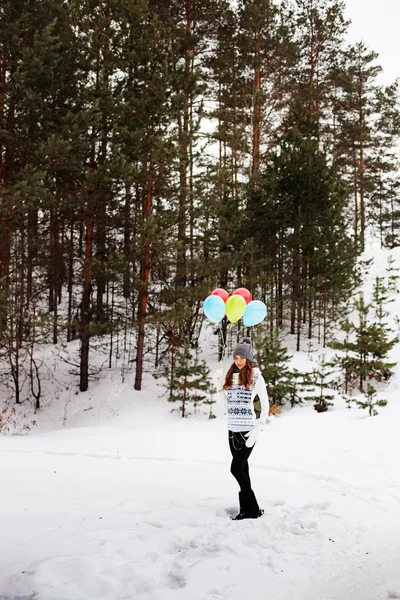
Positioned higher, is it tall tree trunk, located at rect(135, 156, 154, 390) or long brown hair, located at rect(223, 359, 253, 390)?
tall tree trunk, located at rect(135, 156, 154, 390)

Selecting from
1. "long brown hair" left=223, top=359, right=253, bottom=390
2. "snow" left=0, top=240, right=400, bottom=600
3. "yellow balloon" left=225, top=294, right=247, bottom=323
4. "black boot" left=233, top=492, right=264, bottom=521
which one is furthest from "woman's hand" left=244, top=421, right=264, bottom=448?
"yellow balloon" left=225, top=294, right=247, bottom=323

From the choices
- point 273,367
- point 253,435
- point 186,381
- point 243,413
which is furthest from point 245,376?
point 186,381

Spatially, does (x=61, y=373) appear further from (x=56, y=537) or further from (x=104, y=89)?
(x=56, y=537)

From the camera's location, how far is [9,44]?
39.1 feet

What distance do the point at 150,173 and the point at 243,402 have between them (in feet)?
34.6

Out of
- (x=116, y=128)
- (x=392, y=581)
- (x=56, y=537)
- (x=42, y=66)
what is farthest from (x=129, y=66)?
(x=392, y=581)

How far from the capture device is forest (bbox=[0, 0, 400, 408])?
1250 centimetres

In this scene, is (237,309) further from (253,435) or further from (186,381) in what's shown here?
(186,381)

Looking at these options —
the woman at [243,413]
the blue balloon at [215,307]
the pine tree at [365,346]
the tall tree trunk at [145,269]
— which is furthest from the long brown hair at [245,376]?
the tall tree trunk at [145,269]

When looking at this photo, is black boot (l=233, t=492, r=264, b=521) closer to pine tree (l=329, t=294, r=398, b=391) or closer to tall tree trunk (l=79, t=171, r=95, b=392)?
pine tree (l=329, t=294, r=398, b=391)

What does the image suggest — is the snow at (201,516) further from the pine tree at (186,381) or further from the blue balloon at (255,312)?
the blue balloon at (255,312)

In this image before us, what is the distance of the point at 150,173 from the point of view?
1429 centimetres

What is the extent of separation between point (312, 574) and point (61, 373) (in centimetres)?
1493

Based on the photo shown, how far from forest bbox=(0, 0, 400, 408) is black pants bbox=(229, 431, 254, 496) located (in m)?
6.82
